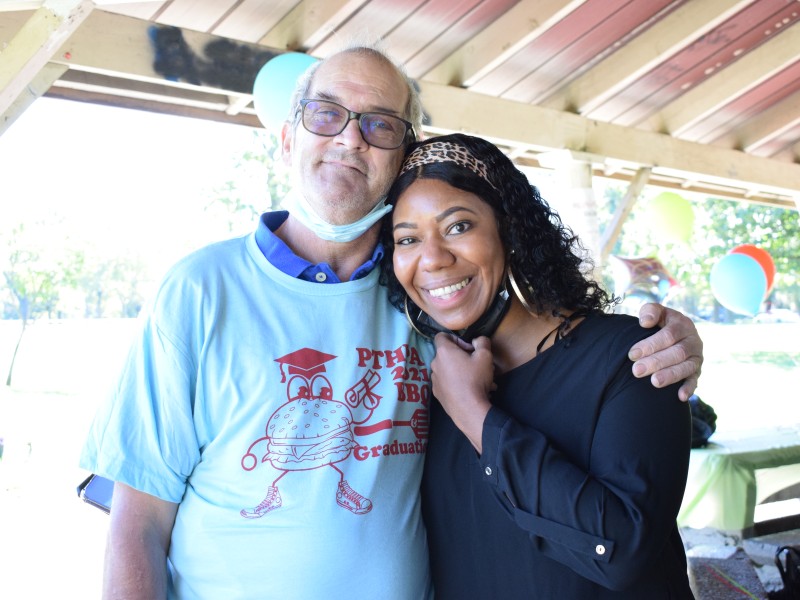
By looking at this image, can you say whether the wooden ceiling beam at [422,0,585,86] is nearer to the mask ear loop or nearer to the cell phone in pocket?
the mask ear loop

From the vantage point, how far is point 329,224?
68.7 inches

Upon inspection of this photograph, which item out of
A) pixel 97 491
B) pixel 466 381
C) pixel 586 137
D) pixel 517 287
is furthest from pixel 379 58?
pixel 586 137

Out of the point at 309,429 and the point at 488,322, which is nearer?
the point at 309,429

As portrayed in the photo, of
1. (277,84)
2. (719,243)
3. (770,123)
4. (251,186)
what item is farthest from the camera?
(719,243)

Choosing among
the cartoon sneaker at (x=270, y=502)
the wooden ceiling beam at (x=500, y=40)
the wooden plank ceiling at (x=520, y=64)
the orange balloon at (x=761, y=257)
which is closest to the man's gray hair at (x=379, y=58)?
the cartoon sneaker at (x=270, y=502)

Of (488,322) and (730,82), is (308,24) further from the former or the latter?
(730,82)

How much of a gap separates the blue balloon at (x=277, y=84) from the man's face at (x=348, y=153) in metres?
1.69

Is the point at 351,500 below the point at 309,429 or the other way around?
below

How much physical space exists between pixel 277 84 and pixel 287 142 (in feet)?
5.59

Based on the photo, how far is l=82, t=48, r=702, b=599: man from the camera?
1.52m

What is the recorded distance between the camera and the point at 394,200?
1764mm

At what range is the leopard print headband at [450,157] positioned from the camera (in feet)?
5.53

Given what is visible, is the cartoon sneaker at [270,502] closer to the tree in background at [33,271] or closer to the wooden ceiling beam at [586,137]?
the wooden ceiling beam at [586,137]

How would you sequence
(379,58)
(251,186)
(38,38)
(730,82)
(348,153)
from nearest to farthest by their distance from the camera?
(348,153) < (379,58) < (38,38) < (730,82) < (251,186)
